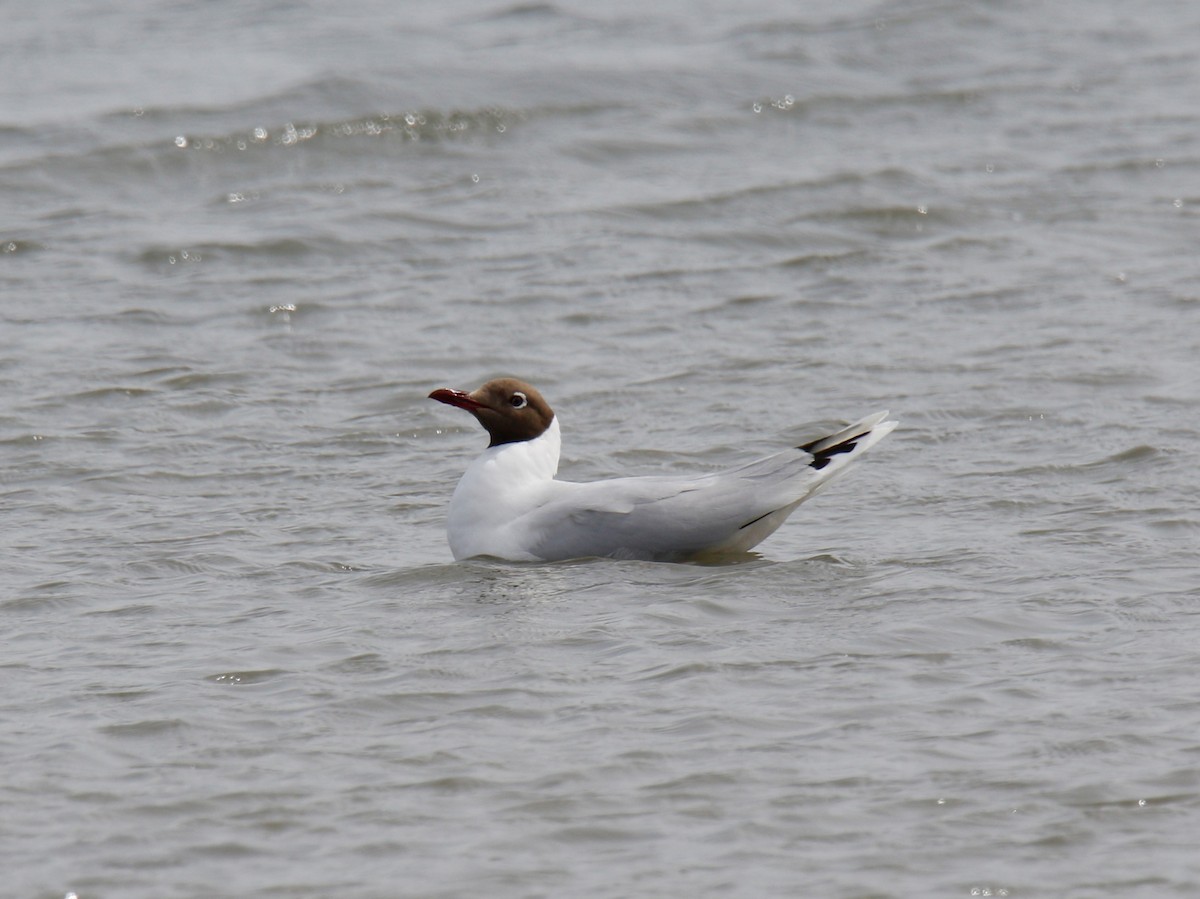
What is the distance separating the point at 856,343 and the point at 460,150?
17.3 feet

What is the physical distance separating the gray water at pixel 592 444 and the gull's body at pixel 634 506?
4.5 inches

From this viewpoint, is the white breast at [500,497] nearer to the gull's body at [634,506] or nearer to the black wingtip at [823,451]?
the gull's body at [634,506]

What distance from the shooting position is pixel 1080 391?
934 centimetres

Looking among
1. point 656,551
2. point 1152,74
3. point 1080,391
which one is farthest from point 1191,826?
point 1152,74

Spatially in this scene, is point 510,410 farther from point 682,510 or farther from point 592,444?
point 592,444

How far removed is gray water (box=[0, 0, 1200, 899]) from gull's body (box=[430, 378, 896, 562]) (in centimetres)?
11

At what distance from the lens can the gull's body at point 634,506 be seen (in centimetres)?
703

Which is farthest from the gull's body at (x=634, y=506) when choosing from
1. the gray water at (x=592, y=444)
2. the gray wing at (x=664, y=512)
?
the gray water at (x=592, y=444)

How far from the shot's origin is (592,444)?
891 cm

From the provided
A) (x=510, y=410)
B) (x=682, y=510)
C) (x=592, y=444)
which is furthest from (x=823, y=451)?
(x=592, y=444)

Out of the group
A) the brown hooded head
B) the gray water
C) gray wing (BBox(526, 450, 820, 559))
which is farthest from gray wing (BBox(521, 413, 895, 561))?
the brown hooded head

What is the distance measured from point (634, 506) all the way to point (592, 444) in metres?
1.88

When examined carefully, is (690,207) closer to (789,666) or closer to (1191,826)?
(789,666)

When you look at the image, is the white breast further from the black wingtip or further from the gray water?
the black wingtip
